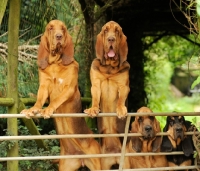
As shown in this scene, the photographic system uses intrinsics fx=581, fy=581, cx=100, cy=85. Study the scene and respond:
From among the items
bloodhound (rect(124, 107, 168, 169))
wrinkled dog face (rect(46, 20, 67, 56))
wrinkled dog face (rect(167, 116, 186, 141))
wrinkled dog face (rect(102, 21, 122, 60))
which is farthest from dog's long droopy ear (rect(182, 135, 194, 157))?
wrinkled dog face (rect(46, 20, 67, 56))

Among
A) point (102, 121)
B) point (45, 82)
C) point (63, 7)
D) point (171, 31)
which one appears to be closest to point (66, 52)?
point (45, 82)

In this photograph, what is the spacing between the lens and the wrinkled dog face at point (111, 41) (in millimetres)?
6137

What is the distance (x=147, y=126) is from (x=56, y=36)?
1.31m

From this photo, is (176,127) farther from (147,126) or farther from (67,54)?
(67,54)

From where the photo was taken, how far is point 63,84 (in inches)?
241

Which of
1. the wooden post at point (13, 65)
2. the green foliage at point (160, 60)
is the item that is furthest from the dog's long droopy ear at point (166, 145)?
the green foliage at point (160, 60)

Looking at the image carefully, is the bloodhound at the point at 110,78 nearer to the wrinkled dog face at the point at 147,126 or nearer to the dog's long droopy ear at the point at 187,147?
the wrinkled dog face at the point at 147,126

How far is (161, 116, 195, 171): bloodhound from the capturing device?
19.7 feet

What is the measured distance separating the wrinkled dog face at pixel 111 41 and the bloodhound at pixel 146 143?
67 cm

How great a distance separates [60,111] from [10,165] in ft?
2.62

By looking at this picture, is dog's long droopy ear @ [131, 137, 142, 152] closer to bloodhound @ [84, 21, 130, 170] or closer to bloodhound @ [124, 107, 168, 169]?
bloodhound @ [124, 107, 168, 169]

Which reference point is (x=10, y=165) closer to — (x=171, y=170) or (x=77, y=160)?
(x=77, y=160)

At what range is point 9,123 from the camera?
647cm

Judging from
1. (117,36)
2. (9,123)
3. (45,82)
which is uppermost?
(117,36)
